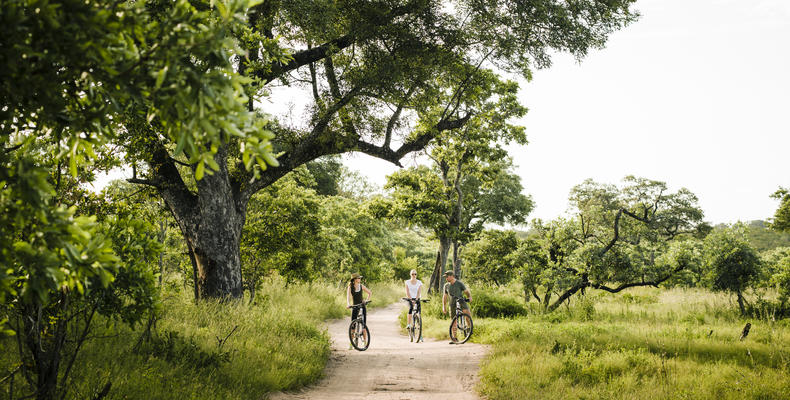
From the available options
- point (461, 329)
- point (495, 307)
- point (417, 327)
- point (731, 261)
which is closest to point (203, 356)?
point (461, 329)

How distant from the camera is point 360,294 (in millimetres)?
11328

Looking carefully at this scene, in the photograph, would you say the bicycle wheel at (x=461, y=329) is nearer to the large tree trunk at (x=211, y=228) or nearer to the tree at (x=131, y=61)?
the large tree trunk at (x=211, y=228)

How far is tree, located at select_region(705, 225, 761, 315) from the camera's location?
13.9m

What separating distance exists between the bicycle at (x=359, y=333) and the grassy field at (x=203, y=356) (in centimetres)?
78

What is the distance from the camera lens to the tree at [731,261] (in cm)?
1387

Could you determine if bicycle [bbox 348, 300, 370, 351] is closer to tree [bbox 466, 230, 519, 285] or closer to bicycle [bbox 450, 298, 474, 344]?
bicycle [bbox 450, 298, 474, 344]

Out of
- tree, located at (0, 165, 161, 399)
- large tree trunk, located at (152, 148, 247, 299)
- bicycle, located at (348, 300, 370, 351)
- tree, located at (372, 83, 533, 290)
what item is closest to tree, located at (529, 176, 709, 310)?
tree, located at (372, 83, 533, 290)

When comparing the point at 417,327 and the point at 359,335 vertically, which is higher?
the point at 359,335

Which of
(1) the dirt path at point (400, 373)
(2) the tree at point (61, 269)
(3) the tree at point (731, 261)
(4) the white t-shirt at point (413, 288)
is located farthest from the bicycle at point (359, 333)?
(3) the tree at point (731, 261)

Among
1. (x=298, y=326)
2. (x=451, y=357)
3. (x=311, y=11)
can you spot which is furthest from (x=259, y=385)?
(x=311, y=11)

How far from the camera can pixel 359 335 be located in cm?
1102

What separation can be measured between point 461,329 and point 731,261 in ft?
31.3

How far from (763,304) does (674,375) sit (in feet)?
32.7

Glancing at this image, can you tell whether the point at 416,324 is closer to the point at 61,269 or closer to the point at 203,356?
the point at 203,356
